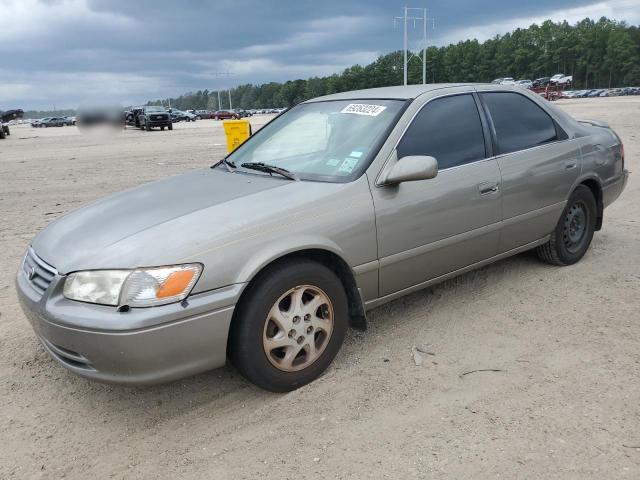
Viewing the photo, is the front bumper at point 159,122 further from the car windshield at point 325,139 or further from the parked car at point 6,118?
the car windshield at point 325,139

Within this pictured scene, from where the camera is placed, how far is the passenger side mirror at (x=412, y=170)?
10.2 feet

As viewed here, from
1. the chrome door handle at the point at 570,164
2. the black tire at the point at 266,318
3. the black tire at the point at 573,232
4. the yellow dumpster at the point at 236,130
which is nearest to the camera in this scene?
the black tire at the point at 266,318

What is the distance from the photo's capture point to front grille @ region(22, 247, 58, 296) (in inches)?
107

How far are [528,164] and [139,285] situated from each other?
9.70ft

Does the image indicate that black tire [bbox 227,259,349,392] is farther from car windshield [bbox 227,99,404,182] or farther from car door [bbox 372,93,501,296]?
car windshield [bbox 227,99,404,182]

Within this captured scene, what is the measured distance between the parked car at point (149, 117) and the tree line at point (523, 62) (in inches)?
2577

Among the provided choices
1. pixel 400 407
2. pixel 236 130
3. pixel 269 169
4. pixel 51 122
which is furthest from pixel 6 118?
pixel 400 407

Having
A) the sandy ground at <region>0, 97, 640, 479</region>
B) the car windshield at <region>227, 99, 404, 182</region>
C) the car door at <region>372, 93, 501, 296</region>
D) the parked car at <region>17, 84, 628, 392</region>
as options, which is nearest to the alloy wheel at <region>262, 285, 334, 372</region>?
the parked car at <region>17, 84, 628, 392</region>

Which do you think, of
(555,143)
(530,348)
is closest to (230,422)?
(530,348)

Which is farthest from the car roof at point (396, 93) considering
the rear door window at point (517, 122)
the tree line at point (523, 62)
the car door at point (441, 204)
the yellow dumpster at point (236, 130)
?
the tree line at point (523, 62)

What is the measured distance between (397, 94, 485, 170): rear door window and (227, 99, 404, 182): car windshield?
0.17m

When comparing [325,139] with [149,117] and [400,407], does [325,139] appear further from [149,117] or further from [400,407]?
[149,117]

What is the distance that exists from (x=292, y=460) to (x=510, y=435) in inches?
40.3

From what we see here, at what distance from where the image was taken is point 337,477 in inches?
90.7
